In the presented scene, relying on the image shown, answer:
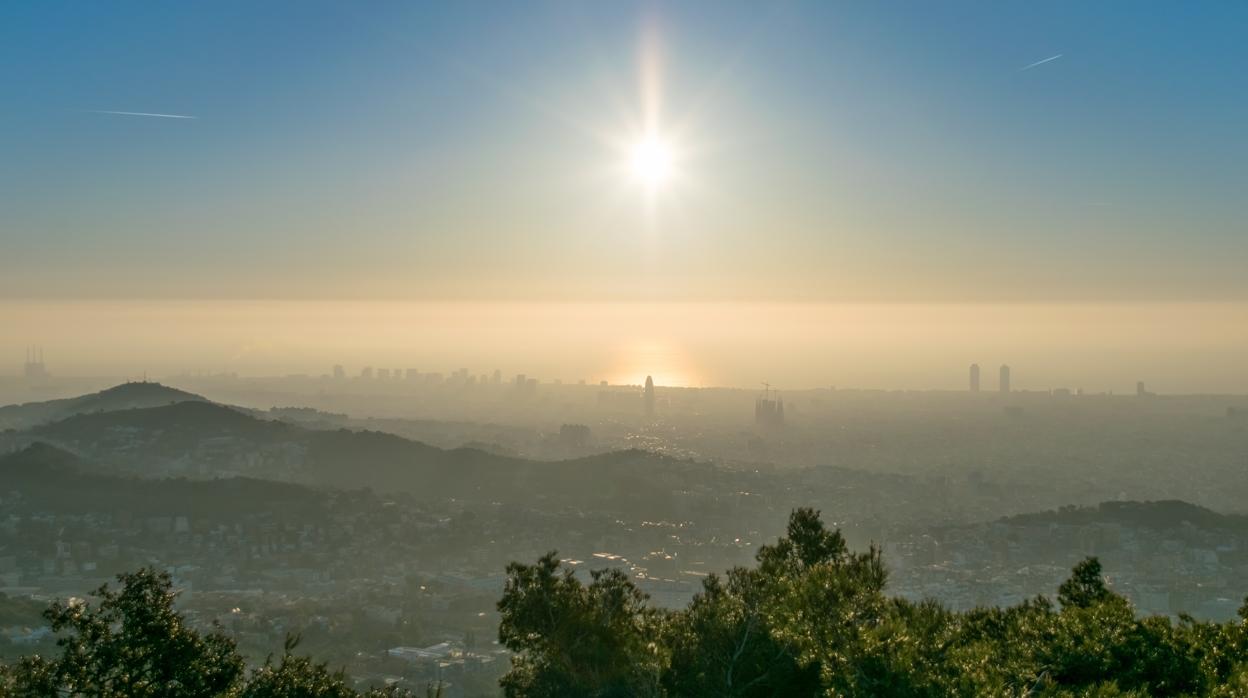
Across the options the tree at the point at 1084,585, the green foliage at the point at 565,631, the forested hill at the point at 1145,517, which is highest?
the tree at the point at 1084,585

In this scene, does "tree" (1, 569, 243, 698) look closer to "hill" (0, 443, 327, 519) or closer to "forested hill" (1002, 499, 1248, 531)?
"hill" (0, 443, 327, 519)

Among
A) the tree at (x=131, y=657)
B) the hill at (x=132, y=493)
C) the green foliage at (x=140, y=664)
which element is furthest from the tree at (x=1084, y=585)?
the hill at (x=132, y=493)

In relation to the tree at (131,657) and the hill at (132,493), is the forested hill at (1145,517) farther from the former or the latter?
the tree at (131,657)

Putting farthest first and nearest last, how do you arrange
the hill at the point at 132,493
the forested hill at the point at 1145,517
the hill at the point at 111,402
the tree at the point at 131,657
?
the hill at the point at 111,402 < the forested hill at the point at 1145,517 < the hill at the point at 132,493 < the tree at the point at 131,657

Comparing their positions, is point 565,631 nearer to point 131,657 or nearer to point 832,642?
point 832,642

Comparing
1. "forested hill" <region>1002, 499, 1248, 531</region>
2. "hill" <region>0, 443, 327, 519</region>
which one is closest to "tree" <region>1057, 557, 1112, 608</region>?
"forested hill" <region>1002, 499, 1248, 531</region>

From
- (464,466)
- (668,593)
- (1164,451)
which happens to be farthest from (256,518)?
(1164,451)

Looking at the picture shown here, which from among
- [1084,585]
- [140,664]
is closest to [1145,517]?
[1084,585]
